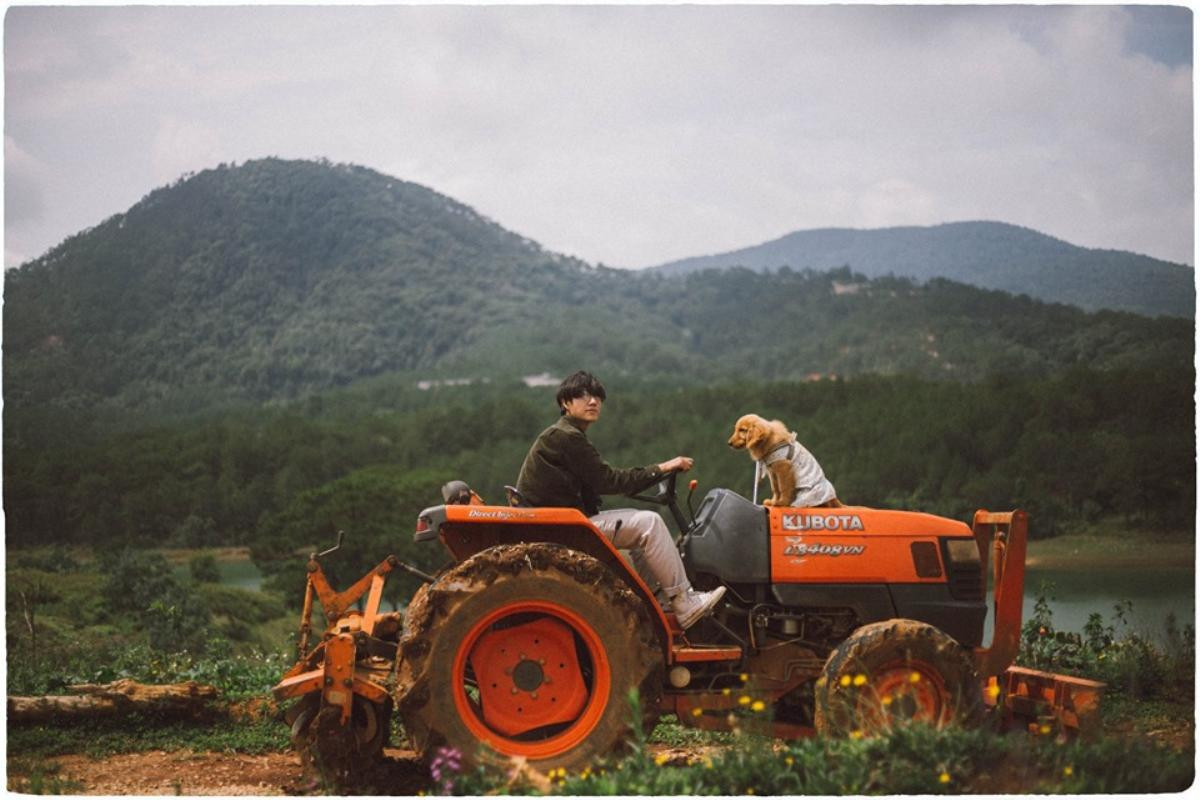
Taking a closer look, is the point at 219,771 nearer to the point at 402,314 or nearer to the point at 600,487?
the point at 600,487

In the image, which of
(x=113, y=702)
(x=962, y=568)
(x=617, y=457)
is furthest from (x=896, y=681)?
(x=617, y=457)

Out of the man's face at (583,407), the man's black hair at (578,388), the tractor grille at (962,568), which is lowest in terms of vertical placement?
the tractor grille at (962,568)

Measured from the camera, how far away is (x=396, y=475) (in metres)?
46.3

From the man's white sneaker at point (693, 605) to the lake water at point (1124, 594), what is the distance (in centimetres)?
451

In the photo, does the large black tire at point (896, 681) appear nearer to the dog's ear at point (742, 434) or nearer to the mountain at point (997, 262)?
the dog's ear at point (742, 434)

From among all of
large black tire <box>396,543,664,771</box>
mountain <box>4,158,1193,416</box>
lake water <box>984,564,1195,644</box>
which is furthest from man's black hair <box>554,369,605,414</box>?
mountain <box>4,158,1193,416</box>

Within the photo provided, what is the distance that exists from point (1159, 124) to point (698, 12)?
379 cm

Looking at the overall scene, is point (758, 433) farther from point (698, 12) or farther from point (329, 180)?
point (329, 180)

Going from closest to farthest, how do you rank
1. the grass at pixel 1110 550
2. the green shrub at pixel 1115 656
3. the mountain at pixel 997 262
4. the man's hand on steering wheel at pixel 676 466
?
the man's hand on steering wheel at pixel 676 466 → the green shrub at pixel 1115 656 → the grass at pixel 1110 550 → the mountain at pixel 997 262

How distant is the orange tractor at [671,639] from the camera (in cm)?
508

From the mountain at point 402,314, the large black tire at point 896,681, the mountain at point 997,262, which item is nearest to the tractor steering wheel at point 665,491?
the large black tire at point 896,681

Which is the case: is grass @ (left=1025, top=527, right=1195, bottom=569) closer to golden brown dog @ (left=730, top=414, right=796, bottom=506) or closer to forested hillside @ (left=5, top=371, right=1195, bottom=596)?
forested hillside @ (left=5, top=371, right=1195, bottom=596)

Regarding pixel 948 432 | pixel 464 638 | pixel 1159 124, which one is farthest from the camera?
pixel 948 432

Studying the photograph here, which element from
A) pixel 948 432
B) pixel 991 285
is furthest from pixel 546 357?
pixel 948 432
